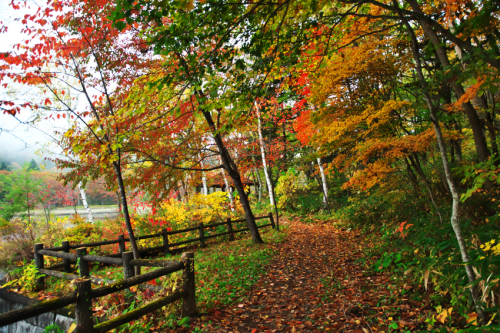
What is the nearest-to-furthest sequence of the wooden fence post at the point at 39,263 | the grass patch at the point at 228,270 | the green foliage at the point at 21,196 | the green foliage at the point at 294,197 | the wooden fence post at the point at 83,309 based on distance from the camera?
the wooden fence post at the point at 83,309, the grass patch at the point at 228,270, the wooden fence post at the point at 39,263, the green foliage at the point at 21,196, the green foliage at the point at 294,197

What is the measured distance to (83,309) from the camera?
321cm

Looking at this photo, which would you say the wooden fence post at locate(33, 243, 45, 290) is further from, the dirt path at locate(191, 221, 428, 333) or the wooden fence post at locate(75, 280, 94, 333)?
the dirt path at locate(191, 221, 428, 333)

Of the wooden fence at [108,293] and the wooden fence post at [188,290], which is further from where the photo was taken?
the wooden fence post at [188,290]

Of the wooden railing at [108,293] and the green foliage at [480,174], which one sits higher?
the green foliage at [480,174]

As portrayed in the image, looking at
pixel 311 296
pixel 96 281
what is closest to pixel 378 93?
pixel 311 296

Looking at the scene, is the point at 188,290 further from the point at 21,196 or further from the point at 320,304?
the point at 21,196

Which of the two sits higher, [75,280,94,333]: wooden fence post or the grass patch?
[75,280,94,333]: wooden fence post

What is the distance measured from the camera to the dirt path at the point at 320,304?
374 cm

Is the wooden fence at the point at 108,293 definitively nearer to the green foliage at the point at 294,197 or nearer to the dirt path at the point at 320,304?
the dirt path at the point at 320,304

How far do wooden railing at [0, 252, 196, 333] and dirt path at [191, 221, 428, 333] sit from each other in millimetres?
528

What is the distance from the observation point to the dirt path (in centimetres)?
374

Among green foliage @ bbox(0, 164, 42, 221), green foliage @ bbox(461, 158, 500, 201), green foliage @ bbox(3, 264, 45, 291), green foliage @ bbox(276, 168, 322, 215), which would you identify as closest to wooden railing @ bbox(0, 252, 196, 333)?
green foliage @ bbox(3, 264, 45, 291)

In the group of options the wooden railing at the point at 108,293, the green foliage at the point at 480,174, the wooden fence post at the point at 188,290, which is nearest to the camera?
the wooden railing at the point at 108,293

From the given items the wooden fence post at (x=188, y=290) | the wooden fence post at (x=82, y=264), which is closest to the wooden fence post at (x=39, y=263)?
the wooden fence post at (x=82, y=264)
